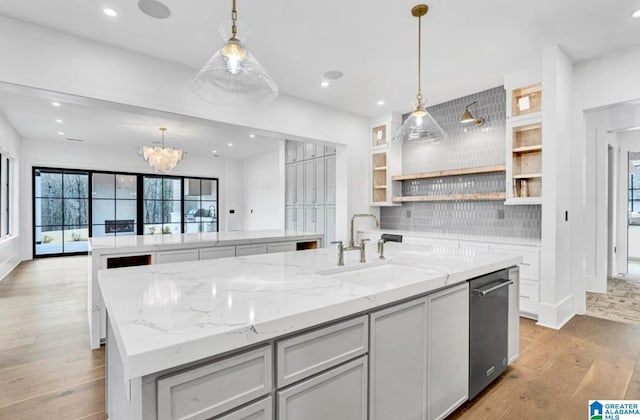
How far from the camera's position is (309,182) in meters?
6.27

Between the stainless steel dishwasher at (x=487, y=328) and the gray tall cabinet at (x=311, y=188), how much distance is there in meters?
3.58

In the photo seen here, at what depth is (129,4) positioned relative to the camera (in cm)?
255

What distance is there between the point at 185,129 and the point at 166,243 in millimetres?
4054

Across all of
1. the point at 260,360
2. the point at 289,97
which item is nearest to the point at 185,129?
the point at 289,97

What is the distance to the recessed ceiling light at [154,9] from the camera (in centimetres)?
253

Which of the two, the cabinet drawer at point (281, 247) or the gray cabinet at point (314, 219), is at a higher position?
the gray cabinet at point (314, 219)

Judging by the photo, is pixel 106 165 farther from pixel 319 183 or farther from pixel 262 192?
pixel 319 183

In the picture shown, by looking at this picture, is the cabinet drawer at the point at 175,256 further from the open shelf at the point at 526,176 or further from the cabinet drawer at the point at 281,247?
the open shelf at the point at 526,176

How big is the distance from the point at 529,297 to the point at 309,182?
4035 mm

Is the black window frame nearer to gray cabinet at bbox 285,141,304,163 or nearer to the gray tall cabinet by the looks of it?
gray cabinet at bbox 285,141,304,163

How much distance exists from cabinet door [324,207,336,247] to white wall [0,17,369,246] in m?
1.35

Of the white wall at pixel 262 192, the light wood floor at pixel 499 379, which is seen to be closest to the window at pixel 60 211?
the white wall at pixel 262 192

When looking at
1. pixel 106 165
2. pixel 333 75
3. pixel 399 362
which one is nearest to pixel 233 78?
pixel 399 362

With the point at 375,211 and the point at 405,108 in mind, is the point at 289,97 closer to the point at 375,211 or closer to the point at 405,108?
the point at 405,108
